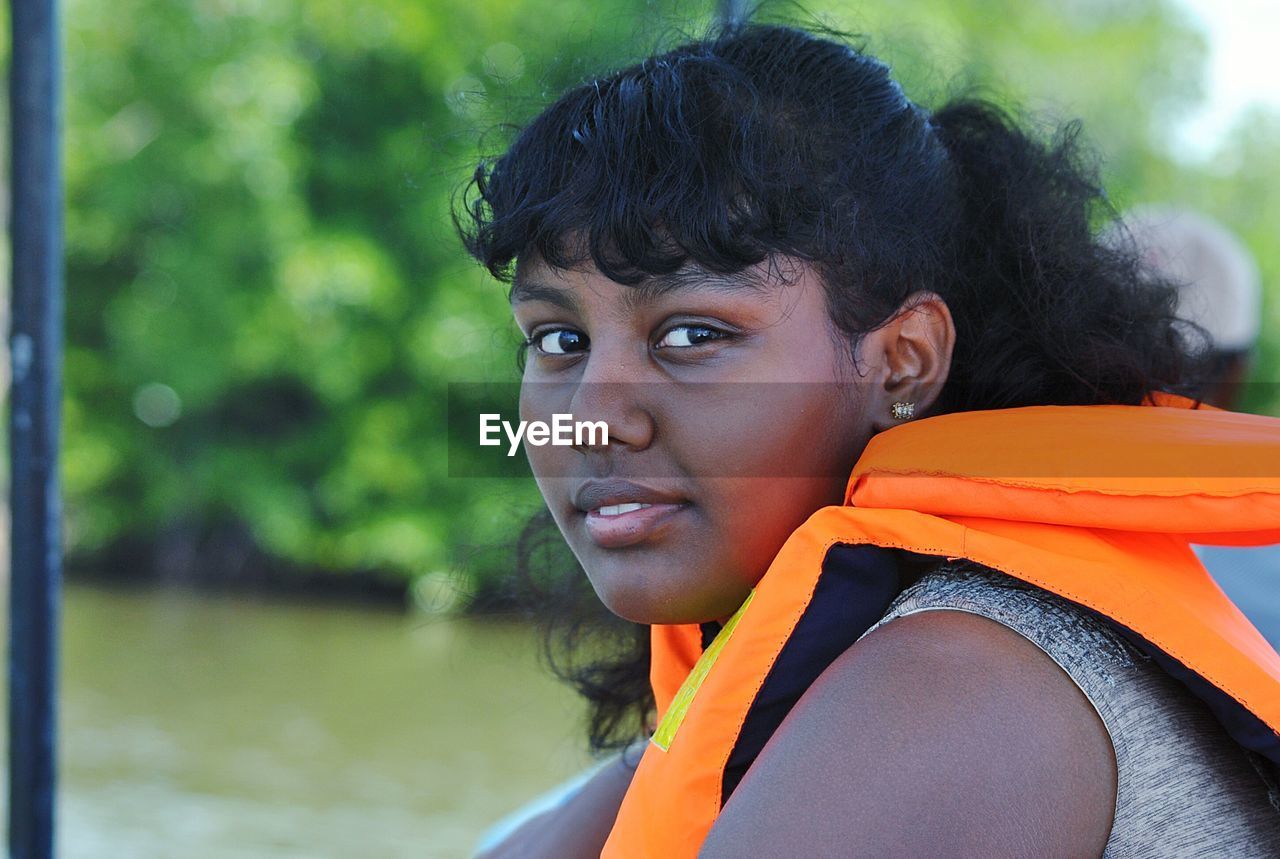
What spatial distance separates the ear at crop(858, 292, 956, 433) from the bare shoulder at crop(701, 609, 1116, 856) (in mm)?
341

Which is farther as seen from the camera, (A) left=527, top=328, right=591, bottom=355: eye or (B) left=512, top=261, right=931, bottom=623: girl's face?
(A) left=527, top=328, right=591, bottom=355: eye

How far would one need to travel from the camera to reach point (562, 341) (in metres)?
1.23

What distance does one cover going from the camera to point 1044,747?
868mm

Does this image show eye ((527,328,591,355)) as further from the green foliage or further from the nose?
the green foliage

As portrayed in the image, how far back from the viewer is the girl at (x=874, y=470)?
2.90 ft

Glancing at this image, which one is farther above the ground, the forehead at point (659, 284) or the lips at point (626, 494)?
the forehead at point (659, 284)

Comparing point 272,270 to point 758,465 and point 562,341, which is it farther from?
point 758,465

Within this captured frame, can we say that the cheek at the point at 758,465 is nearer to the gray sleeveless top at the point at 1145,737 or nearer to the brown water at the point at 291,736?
the gray sleeveless top at the point at 1145,737

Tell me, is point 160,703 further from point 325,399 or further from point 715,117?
point 715,117

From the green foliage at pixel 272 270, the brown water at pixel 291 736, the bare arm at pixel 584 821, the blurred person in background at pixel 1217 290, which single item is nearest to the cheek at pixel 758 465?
the bare arm at pixel 584 821

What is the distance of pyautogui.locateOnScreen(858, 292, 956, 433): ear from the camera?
1.23 m

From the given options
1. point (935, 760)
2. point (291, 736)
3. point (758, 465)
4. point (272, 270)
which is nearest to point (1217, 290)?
point (758, 465)

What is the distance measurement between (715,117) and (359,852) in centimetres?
513

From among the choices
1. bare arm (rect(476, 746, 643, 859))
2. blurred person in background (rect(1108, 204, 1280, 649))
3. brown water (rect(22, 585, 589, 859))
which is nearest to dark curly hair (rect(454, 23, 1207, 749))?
bare arm (rect(476, 746, 643, 859))
